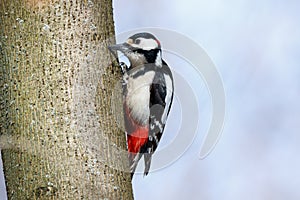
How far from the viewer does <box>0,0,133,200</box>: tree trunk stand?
1206mm

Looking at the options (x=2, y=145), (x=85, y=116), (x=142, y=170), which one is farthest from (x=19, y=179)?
(x=142, y=170)

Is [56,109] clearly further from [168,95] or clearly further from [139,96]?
[168,95]

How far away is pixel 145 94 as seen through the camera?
1958 mm

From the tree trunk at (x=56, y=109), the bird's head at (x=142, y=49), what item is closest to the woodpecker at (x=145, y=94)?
the bird's head at (x=142, y=49)

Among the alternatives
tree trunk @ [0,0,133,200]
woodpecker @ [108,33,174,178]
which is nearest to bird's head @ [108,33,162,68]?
woodpecker @ [108,33,174,178]

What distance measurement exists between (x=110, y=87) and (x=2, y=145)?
0.32 metres

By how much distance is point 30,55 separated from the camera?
1.25 meters

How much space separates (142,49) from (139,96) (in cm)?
19

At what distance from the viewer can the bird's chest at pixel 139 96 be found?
187 centimetres

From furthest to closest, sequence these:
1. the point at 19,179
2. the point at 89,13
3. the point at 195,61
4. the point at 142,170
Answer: the point at 142,170 → the point at 195,61 → the point at 89,13 → the point at 19,179

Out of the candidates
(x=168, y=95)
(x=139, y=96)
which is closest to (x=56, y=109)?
(x=139, y=96)

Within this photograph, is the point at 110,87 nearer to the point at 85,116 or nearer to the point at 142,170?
the point at 85,116

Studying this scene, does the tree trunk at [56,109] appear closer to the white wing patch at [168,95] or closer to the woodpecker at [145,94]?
the woodpecker at [145,94]

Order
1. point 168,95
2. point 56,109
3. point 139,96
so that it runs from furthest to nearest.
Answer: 1. point 168,95
2. point 139,96
3. point 56,109
